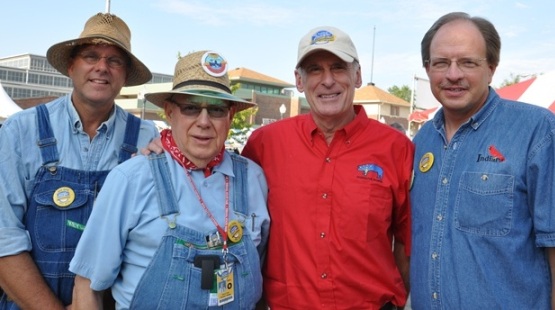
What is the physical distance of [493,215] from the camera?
2344mm

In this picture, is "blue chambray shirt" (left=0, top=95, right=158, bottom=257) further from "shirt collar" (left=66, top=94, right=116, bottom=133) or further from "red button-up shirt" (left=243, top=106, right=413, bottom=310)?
"red button-up shirt" (left=243, top=106, right=413, bottom=310)

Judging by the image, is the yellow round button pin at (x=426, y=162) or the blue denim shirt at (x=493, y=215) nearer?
the blue denim shirt at (x=493, y=215)

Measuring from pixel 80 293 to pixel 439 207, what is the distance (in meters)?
1.85

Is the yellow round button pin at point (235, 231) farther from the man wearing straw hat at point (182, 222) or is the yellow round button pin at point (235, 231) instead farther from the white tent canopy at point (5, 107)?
the white tent canopy at point (5, 107)

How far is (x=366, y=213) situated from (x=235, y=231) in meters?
0.82

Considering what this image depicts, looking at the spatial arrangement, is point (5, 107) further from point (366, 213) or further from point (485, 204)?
point (485, 204)

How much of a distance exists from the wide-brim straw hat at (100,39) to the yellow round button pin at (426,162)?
1.77 meters

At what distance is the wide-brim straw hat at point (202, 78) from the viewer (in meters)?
2.48

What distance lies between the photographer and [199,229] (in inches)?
92.8

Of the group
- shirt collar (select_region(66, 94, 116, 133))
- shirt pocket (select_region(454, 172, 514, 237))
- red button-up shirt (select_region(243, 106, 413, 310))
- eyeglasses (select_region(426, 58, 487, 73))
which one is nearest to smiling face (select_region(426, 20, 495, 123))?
eyeglasses (select_region(426, 58, 487, 73))

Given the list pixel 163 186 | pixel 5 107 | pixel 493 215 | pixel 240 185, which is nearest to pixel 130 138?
pixel 163 186

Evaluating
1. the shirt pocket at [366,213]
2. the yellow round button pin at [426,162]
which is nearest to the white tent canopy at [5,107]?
the shirt pocket at [366,213]

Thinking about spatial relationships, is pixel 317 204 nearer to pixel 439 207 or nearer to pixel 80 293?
pixel 439 207

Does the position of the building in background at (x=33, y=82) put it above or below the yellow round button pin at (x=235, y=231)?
above
